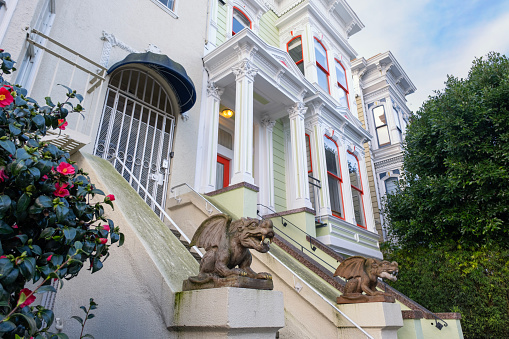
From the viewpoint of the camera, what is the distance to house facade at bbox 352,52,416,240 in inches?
583

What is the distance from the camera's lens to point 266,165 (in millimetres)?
9539

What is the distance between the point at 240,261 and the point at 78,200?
4.02 ft

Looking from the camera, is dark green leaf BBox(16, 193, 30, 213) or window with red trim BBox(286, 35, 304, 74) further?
window with red trim BBox(286, 35, 304, 74)

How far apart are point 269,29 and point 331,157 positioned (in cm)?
517

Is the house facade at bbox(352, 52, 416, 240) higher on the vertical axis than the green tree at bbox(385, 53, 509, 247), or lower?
higher

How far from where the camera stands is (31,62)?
14.6 ft

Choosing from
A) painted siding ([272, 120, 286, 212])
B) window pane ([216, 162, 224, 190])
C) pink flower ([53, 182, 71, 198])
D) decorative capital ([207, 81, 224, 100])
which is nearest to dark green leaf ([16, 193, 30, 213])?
pink flower ([53, 182, 71, 198])

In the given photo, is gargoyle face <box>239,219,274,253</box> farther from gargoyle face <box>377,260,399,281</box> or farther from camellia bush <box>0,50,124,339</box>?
gargoyle face <box>377,260,399,281</box>

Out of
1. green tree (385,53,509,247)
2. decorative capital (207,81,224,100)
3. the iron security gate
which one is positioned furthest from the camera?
decorative capital (207,81,224,100)

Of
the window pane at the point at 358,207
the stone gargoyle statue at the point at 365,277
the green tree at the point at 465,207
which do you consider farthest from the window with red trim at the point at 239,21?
the stone gargoyle statue at the point at 365,277

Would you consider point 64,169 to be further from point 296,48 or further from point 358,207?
point 296,48

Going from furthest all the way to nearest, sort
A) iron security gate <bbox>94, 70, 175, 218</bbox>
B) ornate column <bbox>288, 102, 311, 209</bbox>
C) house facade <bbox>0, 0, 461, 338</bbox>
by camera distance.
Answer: ornate column <bbox>288, 102, 311, 209</bbox> → iron security gate <bbox>94, 70, 175, 218</bbox> → house facade <bbox>0, 0, 461, 338</bbox>

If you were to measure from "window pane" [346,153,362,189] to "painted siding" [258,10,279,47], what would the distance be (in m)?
4.89

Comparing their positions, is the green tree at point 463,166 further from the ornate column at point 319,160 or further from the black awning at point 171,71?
the black awning at point 171,71
